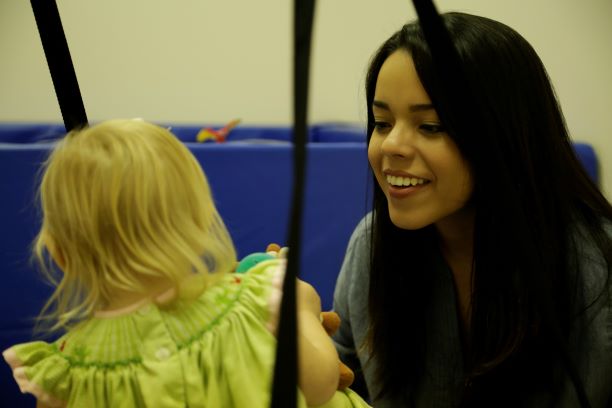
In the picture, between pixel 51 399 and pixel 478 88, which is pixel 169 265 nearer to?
pixel 51 399

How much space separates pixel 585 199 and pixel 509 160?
0.39 feet

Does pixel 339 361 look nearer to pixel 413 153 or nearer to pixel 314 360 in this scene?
pixel 314 360

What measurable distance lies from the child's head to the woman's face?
236mm

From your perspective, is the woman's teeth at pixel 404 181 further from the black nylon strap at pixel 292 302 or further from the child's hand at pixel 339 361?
the black nylon strap at pixel 292 302

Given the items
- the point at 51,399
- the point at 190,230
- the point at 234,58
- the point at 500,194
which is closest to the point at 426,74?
the point at 500,194

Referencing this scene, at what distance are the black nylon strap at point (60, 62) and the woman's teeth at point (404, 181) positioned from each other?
29 cm

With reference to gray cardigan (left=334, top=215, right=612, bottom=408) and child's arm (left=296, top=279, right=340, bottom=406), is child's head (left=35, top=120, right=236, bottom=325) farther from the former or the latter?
gray cardigan (left=334, top=215, right=612, bottom=408)

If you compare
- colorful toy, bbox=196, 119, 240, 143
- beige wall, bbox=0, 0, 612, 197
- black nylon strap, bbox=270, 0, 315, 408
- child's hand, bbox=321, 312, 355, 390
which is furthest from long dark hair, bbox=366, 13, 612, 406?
beige wall, bbox=0, 0, 612, 197

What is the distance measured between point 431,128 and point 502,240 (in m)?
0.15

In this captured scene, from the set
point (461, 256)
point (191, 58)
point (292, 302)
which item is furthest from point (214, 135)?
point (292, 302)

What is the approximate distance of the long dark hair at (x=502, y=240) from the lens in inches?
24.8

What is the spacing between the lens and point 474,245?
72 cm

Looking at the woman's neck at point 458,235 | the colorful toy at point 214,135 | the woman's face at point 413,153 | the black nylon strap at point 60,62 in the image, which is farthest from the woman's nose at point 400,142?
the colorful toy at point 214,135

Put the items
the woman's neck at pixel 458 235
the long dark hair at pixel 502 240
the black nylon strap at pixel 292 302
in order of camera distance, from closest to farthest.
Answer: the black nylon strap at pixel 292 302
the long dark hair at pixel 502 240
the woman's neck at pixel 458 235
